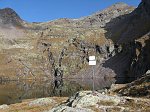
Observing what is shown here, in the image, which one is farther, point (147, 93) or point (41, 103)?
point (41, 103)

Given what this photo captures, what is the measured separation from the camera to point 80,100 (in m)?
35.8

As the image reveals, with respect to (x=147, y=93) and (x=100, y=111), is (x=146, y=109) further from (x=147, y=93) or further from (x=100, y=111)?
(x=147, y=93)

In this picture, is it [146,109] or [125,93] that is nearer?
[146,109]

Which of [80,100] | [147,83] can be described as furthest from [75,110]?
[147,83]

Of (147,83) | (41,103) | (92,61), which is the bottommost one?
(41,103)

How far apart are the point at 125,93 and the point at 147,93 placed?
13.6 feet

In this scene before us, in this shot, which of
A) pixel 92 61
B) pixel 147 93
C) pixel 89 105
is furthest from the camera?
pixel 92 61

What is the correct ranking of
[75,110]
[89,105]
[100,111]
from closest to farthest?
[75,110], [100,111], [89,105]

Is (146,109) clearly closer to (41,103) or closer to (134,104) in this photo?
(134,104)

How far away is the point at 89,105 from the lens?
34438 millimetres

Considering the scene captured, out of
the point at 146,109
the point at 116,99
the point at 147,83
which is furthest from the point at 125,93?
the point at 146,109

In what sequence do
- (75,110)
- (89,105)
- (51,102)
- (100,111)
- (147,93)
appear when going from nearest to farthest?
(75,110) → (100,111) → (89,105) → (147,93) → (51,102)

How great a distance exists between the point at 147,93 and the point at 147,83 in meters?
4.83

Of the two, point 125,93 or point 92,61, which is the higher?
point 92,61
